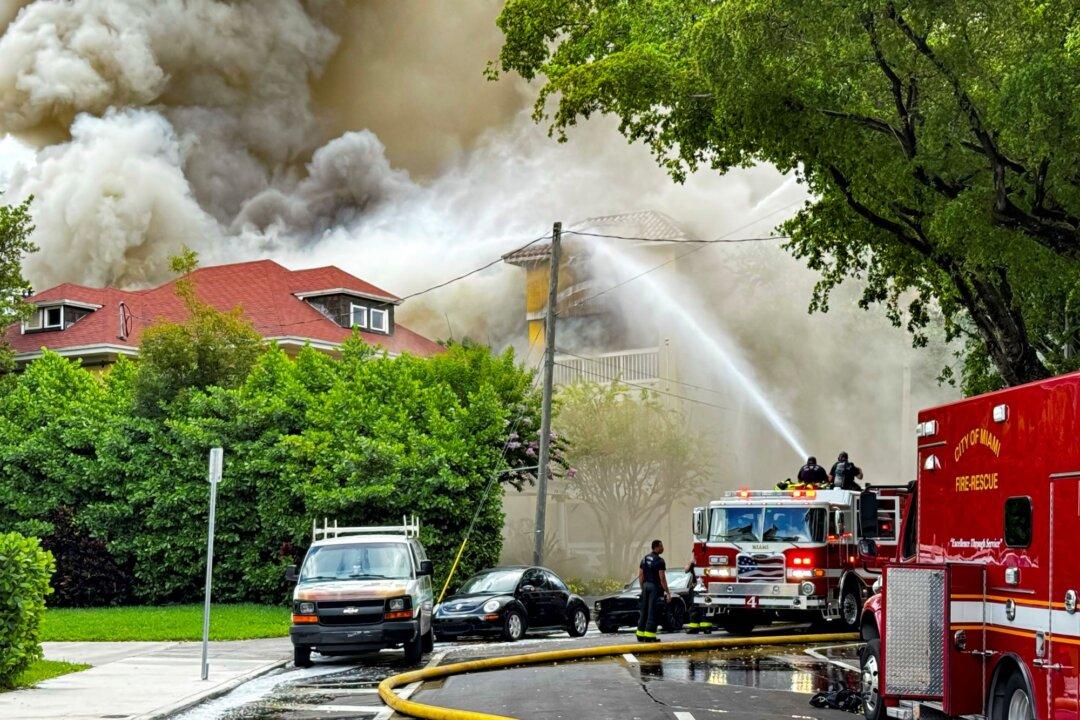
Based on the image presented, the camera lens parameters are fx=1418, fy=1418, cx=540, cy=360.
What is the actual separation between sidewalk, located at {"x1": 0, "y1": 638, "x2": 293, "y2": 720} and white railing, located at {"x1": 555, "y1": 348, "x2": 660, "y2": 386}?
2723 cm

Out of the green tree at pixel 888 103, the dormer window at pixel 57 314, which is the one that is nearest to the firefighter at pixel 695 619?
the green tree at pixel 888 103

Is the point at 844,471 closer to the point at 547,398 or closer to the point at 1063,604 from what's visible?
the point at 547,398

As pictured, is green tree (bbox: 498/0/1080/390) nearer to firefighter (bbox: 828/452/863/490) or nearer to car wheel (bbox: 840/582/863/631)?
firefighter (bbox: 828/452/863/490)

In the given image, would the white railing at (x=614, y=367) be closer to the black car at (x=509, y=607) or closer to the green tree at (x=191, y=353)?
the green tree at (x=191, y=353)

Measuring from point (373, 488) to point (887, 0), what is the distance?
67.3ft

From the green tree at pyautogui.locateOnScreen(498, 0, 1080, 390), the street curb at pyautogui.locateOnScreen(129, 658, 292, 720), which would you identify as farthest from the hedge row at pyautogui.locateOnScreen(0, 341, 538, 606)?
the green tree at pyautogui.locateOnScreen(498, 0, 1080, 390)

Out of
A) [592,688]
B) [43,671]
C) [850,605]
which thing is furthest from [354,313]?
[592,688]

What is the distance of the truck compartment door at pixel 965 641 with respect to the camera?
450 inches

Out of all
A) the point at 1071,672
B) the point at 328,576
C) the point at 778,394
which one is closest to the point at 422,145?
the point at 778,394

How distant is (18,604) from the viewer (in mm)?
16344

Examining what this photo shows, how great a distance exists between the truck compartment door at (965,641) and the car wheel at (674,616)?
16.7 meters

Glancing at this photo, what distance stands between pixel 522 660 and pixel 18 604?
700 centimetres

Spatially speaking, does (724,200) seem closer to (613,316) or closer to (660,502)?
(613,316)

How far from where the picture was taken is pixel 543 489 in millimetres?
33406
